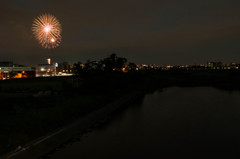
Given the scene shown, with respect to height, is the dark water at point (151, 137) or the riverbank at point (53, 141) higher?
the riverbank at point (53, 141)

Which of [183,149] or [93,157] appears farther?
[183,149]

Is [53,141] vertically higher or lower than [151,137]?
higher

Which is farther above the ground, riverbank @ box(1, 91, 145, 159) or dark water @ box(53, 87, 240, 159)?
riverbank @ box(1, 91, 145, 159)

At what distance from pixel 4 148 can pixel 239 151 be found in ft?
50.9

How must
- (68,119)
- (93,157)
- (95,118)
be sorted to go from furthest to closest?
(95,118) → (68,119) → (93,157)

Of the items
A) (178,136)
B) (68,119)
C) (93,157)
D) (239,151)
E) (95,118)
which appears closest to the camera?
(93,157)

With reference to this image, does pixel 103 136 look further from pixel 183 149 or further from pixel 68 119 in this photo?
pixel 183 149

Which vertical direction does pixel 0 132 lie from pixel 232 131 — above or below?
above

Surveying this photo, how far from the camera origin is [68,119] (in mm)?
20234

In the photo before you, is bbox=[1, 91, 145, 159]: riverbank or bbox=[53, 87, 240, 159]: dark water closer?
bbox=[1, 91, 145, 159]: riverbank

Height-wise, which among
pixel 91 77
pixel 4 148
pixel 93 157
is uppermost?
pixel 91 77

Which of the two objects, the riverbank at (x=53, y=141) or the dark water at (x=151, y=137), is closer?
the riverbank at (x=53, y=141)

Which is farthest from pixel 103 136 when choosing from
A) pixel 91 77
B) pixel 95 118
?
pixel 91 77

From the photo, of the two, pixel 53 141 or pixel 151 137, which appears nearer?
pixel 53 141
